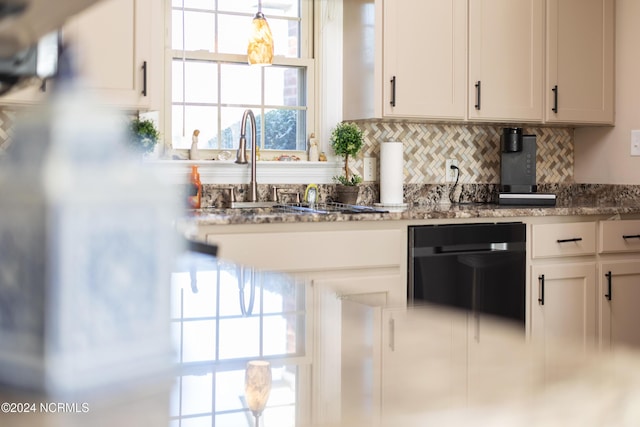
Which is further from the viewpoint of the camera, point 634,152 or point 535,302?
point 634,152

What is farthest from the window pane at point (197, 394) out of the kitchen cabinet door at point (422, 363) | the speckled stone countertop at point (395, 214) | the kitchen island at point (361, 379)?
the speckled stone countertop at point (395, 214)

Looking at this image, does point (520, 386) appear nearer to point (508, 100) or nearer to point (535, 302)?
point (535, 302)

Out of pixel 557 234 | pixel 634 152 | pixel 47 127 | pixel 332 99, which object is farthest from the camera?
pixel 634 152

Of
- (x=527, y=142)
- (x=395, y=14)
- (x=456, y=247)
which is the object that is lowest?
(x=456, y=247)

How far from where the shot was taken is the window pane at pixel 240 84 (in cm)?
384

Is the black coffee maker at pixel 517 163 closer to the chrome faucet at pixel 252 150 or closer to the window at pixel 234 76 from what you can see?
the window at pixel 234 76

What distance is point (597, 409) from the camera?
1.72 feet

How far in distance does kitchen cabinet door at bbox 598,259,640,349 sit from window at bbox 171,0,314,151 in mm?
1687

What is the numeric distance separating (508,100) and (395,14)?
0.79 m

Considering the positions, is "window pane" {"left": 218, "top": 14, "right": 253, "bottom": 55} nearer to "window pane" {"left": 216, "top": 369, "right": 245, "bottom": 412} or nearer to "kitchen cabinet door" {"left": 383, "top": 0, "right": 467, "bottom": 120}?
"kitchen cabinet door" {"left": 383, "top": 0, "right": 467, "bottom": 120}

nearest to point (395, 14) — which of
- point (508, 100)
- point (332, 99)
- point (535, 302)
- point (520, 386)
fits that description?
point (332, 99)

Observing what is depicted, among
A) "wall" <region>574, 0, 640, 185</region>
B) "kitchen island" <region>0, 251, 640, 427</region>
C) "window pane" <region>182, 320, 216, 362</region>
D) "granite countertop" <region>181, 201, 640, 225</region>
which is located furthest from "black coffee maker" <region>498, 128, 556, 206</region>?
"window pane" <region>182, 320, 216, 362</region>

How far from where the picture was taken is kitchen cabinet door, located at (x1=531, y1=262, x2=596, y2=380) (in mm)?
3723

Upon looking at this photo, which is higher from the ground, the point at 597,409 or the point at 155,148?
the point at 155,148
